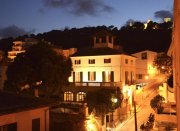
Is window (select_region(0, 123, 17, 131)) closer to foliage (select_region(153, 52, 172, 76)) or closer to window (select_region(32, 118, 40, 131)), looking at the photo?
window (select_region(32, 118, 40, 131))

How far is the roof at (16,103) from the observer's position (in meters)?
14.9

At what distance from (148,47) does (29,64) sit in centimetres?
4929

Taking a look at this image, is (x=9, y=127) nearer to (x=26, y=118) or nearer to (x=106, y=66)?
(x=26, y=118)

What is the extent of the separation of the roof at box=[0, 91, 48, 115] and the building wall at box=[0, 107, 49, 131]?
15.3 inches

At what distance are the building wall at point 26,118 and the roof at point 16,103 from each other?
387 millimetres

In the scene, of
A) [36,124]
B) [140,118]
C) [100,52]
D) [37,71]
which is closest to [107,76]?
[100,52]

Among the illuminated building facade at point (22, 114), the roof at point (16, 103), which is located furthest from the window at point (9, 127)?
the roof at point (16, 103)

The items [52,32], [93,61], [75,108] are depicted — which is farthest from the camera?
[52,32]

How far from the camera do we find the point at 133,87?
4562 cm

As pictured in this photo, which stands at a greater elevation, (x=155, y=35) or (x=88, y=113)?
(x=155, y=35)

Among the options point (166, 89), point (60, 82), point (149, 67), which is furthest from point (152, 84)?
point (60, 82)

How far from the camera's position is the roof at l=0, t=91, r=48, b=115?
1492 cm

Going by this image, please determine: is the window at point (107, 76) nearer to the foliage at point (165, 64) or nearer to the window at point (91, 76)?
the window at point (91, 76)

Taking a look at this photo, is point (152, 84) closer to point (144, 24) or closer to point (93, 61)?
point (93, 61)
